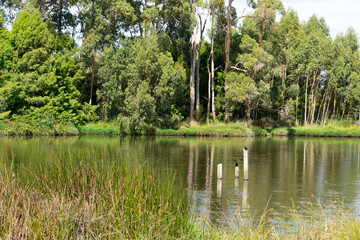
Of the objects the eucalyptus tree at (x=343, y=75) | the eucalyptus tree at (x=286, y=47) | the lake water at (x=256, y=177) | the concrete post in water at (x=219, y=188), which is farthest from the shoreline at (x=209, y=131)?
the concrete post in water at (x=219, y=188)

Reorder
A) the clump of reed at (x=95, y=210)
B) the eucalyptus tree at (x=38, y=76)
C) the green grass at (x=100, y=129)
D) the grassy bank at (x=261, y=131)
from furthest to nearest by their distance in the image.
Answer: the green grass at (x=100, y=129) < the grassy bank at (x=261, y=131) < the eucalyptus tree at (x=38, y=76) < the clump of reed at (x=95, y=210)

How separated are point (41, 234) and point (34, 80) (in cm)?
3613

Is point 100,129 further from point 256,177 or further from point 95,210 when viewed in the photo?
point 95,210

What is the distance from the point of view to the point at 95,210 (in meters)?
6.84

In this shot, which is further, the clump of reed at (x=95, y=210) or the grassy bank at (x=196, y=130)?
the grassy bank at (x=196, y=130)

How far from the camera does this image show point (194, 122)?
45188 millimetres

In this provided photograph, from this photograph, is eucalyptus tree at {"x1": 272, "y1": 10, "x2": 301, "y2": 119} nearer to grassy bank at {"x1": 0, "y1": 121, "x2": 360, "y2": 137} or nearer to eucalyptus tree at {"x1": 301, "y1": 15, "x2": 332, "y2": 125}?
eucalyptus tree at {"x1": 301, "y1": 15, "x2": 332, "y2": 125}

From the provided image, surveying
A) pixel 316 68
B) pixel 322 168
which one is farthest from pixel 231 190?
pixel 316 68

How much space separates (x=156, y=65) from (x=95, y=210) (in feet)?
118

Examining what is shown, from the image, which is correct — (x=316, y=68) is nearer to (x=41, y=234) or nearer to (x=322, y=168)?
(x=322, y=168)

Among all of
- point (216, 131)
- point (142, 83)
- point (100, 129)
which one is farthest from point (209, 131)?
point (100, 129)

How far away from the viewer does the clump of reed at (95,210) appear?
628 cm

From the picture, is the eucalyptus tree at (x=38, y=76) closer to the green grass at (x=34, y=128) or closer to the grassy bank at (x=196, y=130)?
the green grass at (x=34, y=128)

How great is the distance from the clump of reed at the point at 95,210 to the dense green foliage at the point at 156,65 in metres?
32.2
